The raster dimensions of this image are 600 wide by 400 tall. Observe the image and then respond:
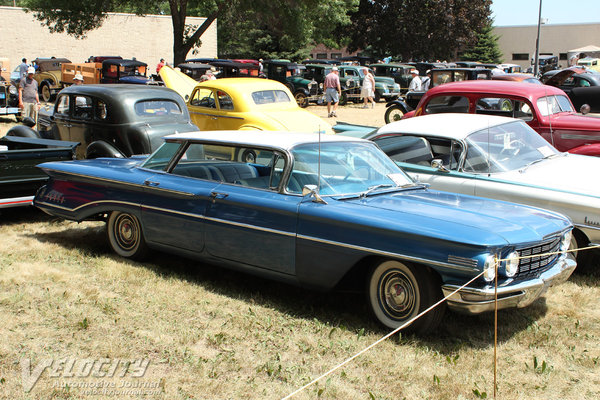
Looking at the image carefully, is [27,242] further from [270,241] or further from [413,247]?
[413,247]

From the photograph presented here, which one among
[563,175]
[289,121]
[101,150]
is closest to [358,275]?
[563,175]

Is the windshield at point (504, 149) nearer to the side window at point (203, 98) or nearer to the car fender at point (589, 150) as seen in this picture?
the car fender at point (589, 150)

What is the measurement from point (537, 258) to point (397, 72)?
29545mm

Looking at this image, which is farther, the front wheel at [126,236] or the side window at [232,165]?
the front wheel at [126,236]

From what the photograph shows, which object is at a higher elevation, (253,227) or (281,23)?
(281,23)

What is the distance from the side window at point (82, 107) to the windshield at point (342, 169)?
5.64m

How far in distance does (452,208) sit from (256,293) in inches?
71.7

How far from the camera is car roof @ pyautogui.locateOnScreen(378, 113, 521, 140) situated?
7.08 metres

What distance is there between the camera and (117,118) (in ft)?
31.1

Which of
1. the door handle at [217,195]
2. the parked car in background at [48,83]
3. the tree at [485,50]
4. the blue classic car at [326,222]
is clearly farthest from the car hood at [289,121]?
the tree at [485,50]

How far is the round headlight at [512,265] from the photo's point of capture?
4395 mm

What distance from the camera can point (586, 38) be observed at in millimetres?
65750

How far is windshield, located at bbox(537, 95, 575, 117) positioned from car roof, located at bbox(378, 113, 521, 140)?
7.21ft

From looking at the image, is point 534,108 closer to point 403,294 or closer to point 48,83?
point 403,294
